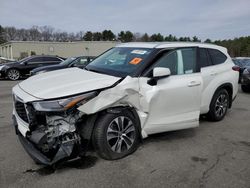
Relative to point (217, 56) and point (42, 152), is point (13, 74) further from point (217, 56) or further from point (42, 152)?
point (42, 152)

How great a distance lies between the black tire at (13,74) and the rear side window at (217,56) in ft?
41.0

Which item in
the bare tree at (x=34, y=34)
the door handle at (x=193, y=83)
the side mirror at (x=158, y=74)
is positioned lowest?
the door handle at (x=193, y=83)

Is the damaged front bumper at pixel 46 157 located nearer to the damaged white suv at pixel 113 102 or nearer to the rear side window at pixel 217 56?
the damaged white suv at pixel 113 102

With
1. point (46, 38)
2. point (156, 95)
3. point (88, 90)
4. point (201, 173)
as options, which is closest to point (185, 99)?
point (156, 95)

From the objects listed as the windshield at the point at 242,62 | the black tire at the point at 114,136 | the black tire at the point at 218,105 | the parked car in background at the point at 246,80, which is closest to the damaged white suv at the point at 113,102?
the black tire at the point at 114,136

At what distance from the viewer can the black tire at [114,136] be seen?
337 cm

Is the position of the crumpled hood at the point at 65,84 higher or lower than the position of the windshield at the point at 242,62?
lower

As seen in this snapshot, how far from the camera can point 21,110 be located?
3.39 metres

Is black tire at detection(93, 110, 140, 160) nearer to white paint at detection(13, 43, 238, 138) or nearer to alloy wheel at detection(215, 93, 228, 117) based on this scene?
white paint at detection(13, 43, 238, 138)

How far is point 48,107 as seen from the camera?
3.00 metres

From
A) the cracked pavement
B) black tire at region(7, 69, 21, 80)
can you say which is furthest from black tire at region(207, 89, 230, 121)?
black tire at region(7, 69, 21, 80)

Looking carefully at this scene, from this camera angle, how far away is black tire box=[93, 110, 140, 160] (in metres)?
3.37

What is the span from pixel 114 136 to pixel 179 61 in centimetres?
Result: 179

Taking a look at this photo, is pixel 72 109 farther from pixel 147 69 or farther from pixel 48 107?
→ pixel 147 69
